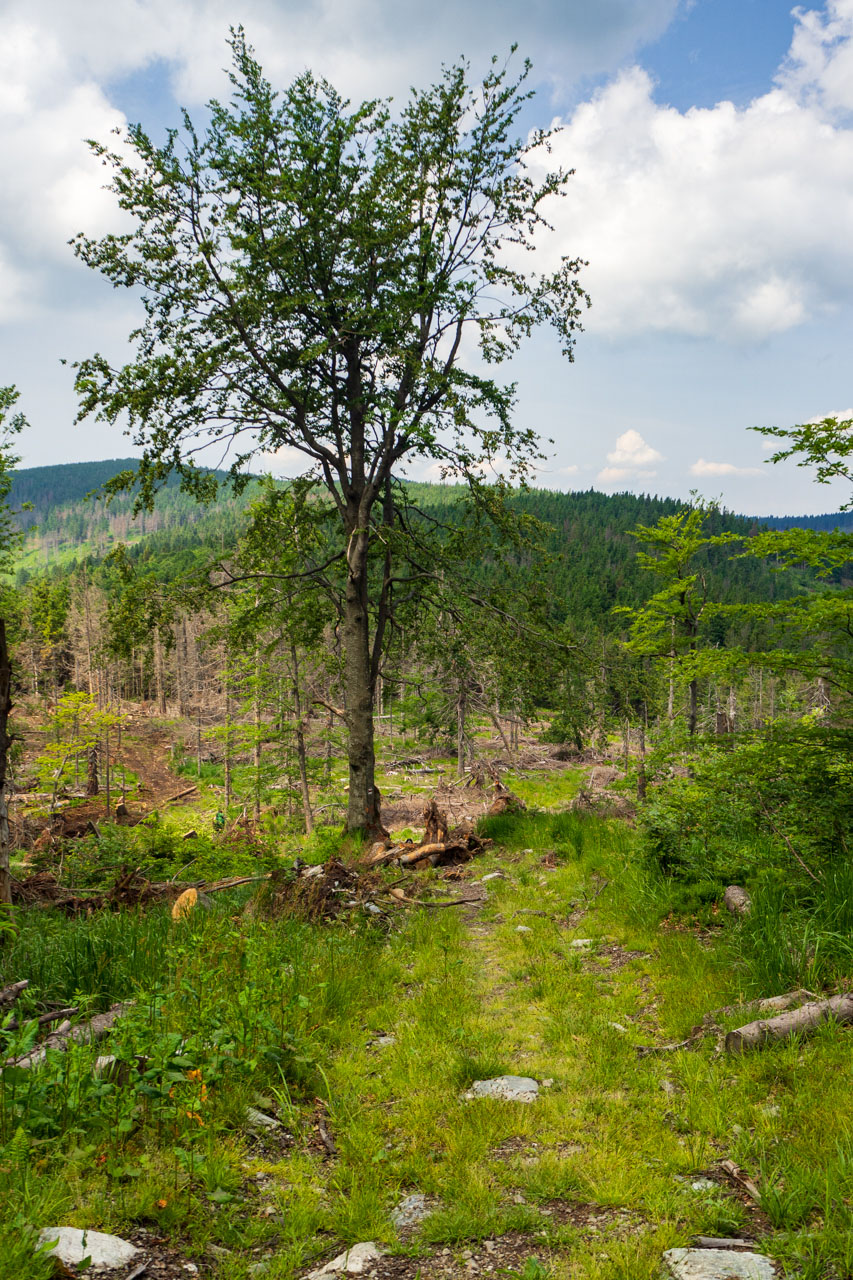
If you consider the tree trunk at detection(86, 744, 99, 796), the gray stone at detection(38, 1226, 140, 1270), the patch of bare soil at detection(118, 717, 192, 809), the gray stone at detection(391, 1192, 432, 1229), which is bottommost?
the patch of bare soil at detection(118, 717, 192, 809)

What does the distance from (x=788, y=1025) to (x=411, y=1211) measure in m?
2.52

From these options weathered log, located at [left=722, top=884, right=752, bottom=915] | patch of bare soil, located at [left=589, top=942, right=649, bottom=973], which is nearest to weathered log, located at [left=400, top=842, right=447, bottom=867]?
patch of bare soil, located at [left=589, top=942, right=649, bottom=973]

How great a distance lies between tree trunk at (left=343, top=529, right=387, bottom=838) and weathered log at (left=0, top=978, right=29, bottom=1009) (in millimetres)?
7503

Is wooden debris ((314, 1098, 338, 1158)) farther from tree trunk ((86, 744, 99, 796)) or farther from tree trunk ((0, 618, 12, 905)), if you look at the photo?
tree trunk ((86, 744, 99, 796))

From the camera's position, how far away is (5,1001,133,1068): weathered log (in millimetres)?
3781

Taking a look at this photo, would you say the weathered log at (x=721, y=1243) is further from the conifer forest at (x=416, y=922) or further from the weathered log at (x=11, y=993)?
the weathered log at (x=11, y=993)

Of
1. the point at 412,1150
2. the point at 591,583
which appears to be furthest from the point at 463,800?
the point at 591,583

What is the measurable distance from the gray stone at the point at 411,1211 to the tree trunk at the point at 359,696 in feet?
29.0

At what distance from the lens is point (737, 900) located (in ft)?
19.8

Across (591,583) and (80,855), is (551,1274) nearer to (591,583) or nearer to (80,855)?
(80,855)

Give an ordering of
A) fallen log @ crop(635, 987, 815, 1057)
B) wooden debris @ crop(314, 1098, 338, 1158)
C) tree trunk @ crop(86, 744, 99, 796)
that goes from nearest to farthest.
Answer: wooden debris @ crop(314, 1098, 338, 1158)
fallen log @ crop(635, 987, 815, 1057)
tree trunk @ crop(86, 744, 99, 796)

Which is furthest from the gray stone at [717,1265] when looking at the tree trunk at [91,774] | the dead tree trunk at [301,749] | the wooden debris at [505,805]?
the tree trunk at [91,774]

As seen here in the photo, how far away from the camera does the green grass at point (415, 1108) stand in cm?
289

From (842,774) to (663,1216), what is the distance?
13.8ft
